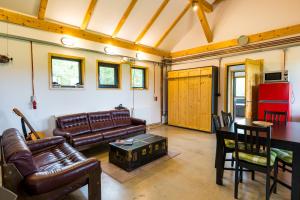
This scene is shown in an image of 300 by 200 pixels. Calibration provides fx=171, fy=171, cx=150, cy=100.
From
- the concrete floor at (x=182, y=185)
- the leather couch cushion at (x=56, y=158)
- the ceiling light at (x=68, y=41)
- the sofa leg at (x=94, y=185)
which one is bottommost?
the concrete floor at (x=182, y=185)

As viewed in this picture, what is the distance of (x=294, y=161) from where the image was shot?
1943 mm

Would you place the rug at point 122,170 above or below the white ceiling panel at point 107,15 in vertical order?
below

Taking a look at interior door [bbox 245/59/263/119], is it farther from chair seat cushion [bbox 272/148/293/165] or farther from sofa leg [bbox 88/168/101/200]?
sofa leg [bbox 88/168/101/200]

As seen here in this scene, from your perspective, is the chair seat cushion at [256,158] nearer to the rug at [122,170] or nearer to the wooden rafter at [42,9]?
the rug at [122,170]

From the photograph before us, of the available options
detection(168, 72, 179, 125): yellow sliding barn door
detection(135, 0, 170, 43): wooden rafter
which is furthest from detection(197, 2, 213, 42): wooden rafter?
detection(168, 72, 179, 125): yellow sliding barn door

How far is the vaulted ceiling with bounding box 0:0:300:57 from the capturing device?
3849mm

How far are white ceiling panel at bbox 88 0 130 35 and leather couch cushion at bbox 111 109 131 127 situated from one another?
91.1 inches

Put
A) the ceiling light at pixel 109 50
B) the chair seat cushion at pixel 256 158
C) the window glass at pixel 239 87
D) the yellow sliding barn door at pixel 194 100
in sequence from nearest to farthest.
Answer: the chair seat cushion at pixel 256 158 → the ceiling light at pixel 109 50 → the yellow sliding barn door at pixel 194 100 → the window glass at pixel 239 87

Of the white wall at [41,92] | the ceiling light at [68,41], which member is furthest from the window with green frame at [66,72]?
the ceiling light at [68,41]

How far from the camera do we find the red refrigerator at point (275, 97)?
12.9 feet

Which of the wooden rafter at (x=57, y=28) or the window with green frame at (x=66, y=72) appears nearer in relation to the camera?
the wooden rafter at (x=57, y=28)

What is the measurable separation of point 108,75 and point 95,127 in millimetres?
1760

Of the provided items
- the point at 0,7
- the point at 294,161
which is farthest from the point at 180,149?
the point at 0,7

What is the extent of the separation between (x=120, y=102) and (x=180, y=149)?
242 centimetres
